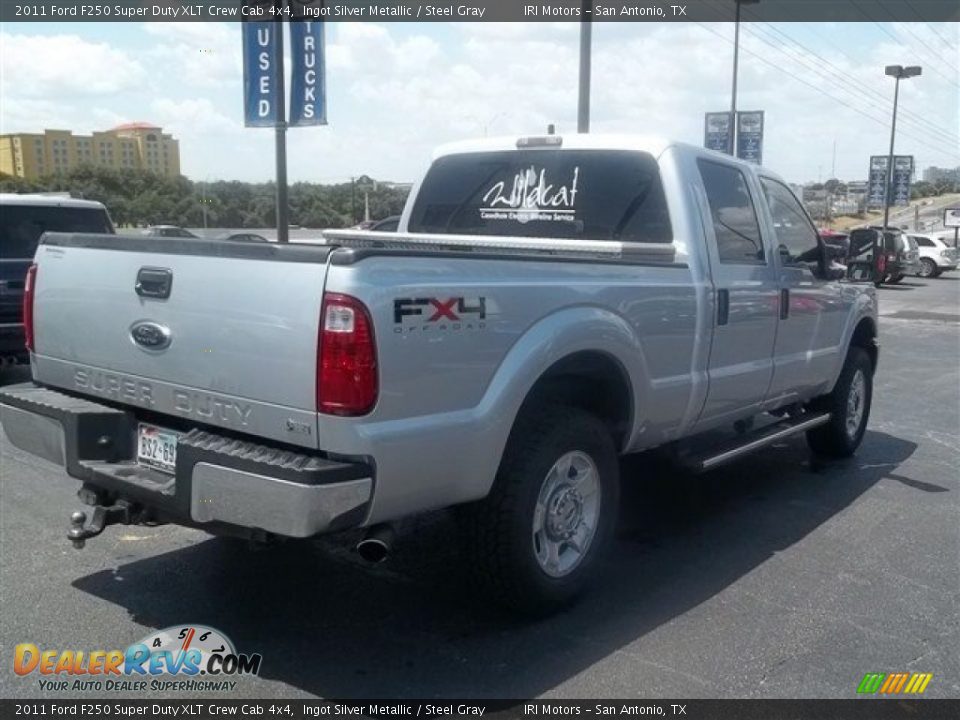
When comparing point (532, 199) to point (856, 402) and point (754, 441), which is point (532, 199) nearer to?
point (754, 441)

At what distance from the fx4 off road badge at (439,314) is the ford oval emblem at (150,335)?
1.01 meters

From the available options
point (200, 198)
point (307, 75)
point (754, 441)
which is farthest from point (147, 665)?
point (200, 198)

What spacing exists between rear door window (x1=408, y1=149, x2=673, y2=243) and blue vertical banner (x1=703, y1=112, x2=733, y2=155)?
21279 mm

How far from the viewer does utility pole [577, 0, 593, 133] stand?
13.9 meters

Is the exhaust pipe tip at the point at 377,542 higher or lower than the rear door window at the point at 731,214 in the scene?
lower

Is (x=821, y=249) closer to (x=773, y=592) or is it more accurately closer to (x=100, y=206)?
(x=773, y=592)

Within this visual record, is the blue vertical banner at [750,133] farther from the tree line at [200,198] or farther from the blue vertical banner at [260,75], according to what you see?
the blue vertical banner at [260,75]

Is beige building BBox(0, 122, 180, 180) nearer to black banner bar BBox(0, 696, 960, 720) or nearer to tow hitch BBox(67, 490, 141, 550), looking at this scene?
tow hitch BBox(67, 490, 141, 550)

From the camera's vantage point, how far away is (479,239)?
5.56 meters

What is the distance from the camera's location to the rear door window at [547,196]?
5320mm

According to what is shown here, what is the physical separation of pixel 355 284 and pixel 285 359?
0.38m

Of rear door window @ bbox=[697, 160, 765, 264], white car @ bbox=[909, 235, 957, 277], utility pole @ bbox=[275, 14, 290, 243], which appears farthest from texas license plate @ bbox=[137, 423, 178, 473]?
white car @ bbox=[909, 235, 957, 277]

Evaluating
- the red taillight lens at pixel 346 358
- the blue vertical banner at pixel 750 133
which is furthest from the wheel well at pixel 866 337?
the blue vertical banner at pixel 750 133

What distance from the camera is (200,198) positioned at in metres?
13.8
